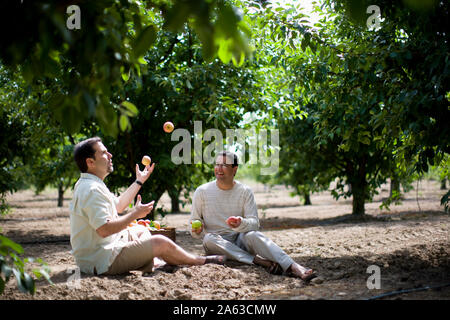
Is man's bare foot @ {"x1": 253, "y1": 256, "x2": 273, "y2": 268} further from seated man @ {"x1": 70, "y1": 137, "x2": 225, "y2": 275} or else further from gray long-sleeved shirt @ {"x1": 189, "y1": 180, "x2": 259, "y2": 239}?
seated man @ {"x1": 70, "y1": 137, "x2": 225, "y2": 275}

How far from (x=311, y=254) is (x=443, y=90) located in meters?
2.68

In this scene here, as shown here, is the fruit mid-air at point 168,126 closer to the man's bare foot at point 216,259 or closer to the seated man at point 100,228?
the seated man at point 100,228

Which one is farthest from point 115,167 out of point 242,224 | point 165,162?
point 242,224

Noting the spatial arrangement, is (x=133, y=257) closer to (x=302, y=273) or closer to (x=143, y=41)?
(x=302, y=273)

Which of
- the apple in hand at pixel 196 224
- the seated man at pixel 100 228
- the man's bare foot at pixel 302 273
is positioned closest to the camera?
the seated man at pixel 100 228

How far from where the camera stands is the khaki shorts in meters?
Answer: 3.93

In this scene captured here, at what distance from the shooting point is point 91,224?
144 inches

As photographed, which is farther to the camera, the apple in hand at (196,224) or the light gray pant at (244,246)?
the apple in hand at (196,224)

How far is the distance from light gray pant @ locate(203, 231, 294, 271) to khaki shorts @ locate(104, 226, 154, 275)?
0.85 m

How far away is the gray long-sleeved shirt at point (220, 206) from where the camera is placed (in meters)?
4.79

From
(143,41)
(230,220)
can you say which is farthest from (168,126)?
(143,41)

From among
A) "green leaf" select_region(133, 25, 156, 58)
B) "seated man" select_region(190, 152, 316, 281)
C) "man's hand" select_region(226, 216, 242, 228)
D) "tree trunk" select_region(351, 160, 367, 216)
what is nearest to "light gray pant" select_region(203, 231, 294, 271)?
"seated man" select_region(190, 152, 316, 281)

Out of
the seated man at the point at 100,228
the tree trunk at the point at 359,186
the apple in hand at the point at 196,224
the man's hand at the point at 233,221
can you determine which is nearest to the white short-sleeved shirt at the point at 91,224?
the seated man at the point at 100,228

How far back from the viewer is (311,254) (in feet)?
18.2
